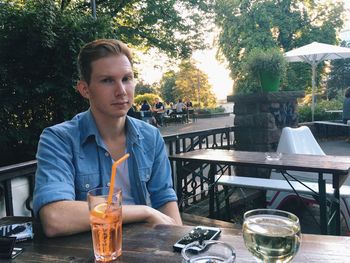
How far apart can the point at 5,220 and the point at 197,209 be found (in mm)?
2816

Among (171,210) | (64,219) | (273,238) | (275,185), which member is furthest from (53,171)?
(275,185)

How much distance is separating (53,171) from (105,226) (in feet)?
1.84

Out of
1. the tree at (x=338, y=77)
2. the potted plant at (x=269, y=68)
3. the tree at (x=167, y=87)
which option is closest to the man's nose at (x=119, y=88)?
the potted plant at (x=269, y=68)

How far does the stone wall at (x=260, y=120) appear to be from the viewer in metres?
4.97

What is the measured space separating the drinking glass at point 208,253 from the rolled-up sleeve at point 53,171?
0.68 meters

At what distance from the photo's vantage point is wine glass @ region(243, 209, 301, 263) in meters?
0.80

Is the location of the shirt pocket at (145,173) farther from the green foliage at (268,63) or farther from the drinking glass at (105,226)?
the green foliage at (268,63)

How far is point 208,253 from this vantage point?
0.93m

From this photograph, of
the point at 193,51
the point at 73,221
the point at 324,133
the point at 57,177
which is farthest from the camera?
the point at 193,51

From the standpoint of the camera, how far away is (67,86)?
4078mm

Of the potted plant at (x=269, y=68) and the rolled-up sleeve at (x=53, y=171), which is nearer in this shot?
the rolled-up sleeve at (x=53, y=171)

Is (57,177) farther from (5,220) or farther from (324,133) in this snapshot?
(324,133)

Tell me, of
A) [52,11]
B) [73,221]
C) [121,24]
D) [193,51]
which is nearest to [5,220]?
[73,221]

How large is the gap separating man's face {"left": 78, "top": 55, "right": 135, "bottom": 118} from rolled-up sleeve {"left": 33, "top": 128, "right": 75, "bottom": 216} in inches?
10.3
